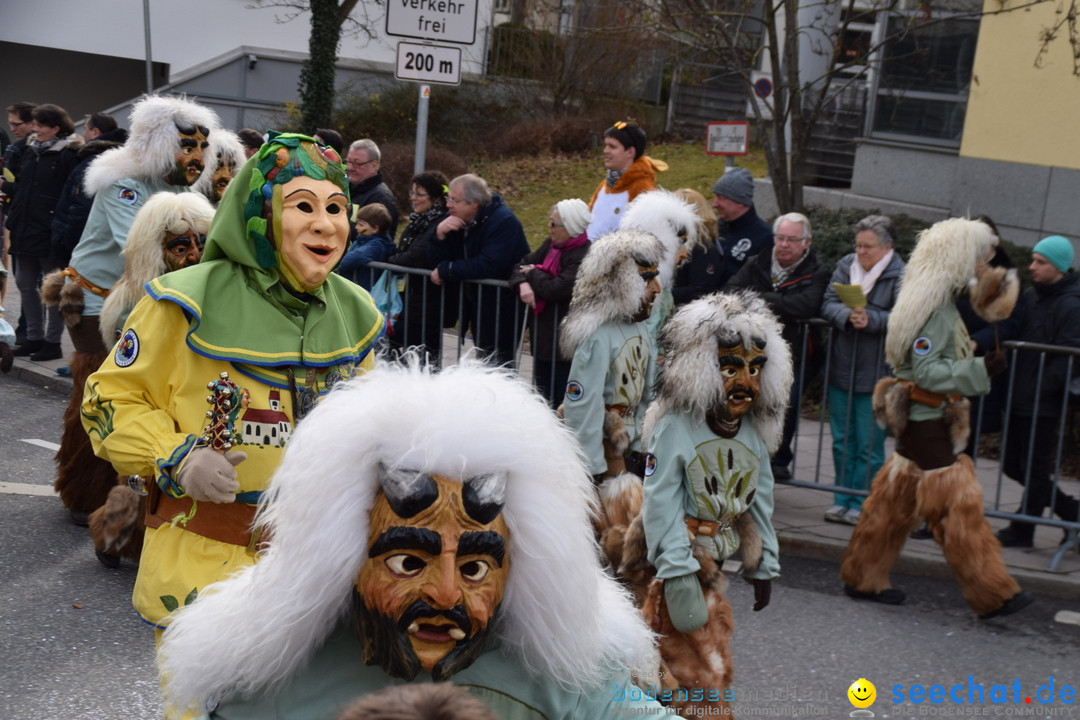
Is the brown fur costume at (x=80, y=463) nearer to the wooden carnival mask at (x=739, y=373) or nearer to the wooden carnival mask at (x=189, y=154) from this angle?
the wooden carnival mask at (x=189, y=154)

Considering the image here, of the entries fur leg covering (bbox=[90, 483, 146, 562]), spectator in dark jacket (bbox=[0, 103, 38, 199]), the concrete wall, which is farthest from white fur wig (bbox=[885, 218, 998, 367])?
spectator in dark jacket (bbox=[0, 103, 38, 199])

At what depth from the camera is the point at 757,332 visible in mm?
4098

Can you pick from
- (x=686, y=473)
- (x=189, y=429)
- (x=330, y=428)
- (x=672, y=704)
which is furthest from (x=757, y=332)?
(x=330, y=428)

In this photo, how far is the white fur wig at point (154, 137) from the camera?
18.6 ft

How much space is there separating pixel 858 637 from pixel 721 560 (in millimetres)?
1746

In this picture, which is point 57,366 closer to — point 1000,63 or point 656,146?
point 1000,63

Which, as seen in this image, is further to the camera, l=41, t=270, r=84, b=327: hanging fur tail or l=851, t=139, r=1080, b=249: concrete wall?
l=851, t=139, r=1080, b=249: concrete wall

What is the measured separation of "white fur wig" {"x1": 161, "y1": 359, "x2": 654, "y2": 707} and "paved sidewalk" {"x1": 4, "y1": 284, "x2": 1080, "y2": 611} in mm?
4913

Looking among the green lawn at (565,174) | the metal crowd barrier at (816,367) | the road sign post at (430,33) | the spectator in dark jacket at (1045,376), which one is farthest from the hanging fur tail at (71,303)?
the green lawn at (565,174)

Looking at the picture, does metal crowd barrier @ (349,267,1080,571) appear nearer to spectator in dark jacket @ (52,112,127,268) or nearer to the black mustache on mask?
spectator in dark jacket @ (52,112,127,268)

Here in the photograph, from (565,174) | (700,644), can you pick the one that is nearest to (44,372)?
(700,644)

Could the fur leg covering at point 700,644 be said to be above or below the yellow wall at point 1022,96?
below

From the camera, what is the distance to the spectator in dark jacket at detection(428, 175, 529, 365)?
315 inches

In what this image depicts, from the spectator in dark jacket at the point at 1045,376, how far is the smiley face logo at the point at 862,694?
2436 millimetres
